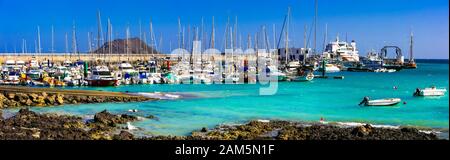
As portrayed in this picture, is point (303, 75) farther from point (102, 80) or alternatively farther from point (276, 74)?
point (102, 80)

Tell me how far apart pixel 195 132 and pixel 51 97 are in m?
14.8

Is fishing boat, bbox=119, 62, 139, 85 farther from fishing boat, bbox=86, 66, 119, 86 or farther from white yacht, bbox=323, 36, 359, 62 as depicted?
white yacht, bbox=323, 36, 359, 62

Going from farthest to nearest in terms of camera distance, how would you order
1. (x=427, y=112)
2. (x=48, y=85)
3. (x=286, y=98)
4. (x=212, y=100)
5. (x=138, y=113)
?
(x=48, y=85) < (x=286, y=98) < (x=212, y=100) < (x=427, y=112) < (x=138, y=113)

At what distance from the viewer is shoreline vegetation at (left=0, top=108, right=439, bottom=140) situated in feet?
53.7

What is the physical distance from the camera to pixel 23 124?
18.8 m

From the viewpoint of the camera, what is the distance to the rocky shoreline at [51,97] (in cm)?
2870

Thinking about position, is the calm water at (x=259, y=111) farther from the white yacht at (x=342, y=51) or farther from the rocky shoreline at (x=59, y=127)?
the white yacht at (x=342, y=51)

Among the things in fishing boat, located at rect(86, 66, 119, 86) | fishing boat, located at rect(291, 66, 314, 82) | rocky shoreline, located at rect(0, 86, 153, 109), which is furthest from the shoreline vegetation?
fishing boat, located at rect(291, 66, 314, 82)

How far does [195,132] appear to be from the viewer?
18969 millimetres

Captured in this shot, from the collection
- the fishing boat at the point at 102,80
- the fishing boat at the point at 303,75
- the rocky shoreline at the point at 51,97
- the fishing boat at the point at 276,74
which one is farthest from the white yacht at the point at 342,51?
the rocky shoreline at the point at 51,97

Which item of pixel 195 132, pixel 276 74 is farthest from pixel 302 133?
pixel 276 74
